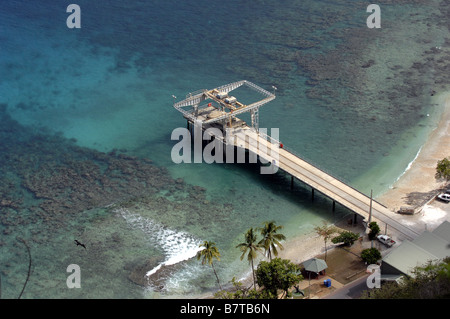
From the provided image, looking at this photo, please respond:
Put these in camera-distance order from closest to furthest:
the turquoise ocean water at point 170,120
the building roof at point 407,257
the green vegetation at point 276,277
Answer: the green vegetation at point 276,277
the building roof at point 407,257
the turquoise ocean water at point 170,120

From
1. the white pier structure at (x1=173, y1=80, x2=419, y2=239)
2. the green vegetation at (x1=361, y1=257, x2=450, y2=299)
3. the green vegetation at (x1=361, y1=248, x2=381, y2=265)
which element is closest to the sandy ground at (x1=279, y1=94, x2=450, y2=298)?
the white pier structure at (x1=173, y1=80, x2=419, y2=239)

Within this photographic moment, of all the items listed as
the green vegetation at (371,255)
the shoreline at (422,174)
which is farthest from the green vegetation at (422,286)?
the shoreline at (422,174)

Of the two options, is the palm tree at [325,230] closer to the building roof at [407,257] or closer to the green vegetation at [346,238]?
the green vegetation at [346,238]

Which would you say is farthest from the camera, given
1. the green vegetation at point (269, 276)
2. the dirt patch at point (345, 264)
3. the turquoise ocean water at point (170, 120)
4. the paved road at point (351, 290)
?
the turquoise ocean water at point (170, 120)

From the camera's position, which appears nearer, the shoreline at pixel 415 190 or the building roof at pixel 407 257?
the building roof at pixel 407 257

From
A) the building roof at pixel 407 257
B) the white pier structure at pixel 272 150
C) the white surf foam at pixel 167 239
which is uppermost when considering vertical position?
the white pier structure at pixel 272 150

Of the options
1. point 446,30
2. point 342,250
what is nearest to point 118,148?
point 342,250

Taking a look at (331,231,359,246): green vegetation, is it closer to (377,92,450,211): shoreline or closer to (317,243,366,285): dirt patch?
(317,243,366,285): dirt patch
